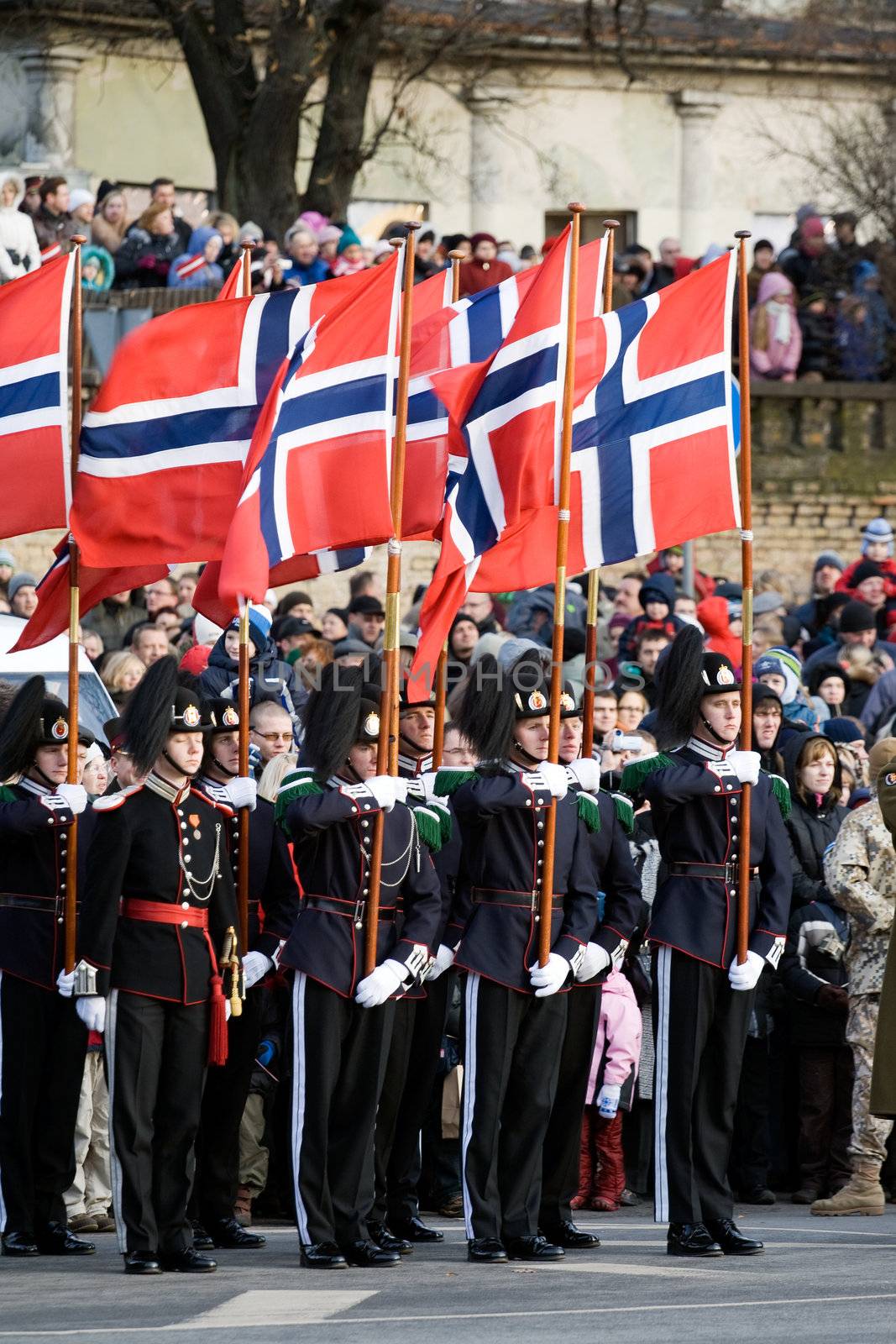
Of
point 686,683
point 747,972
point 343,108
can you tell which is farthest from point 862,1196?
point 343,108

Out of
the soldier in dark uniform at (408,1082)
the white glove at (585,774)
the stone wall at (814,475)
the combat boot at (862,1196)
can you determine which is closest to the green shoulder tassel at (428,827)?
the soldier in dark uniform at (408,1082)

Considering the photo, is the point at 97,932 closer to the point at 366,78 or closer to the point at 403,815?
the point at 403,815

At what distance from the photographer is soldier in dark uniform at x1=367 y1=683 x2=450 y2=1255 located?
9508 millimetres

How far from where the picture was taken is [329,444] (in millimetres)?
9672

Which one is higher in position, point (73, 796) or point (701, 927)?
point (73, 796)

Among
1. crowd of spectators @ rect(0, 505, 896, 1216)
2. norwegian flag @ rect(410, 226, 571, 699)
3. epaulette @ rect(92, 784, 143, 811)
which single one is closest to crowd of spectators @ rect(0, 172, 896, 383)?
crowd of spectators @ rect(0, 505, 896, 1216)

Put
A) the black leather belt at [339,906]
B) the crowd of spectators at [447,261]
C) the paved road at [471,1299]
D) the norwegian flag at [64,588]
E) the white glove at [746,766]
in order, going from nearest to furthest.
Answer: the paved road at [471,1299]
the black leather belt at [339,906]
the white glove at [746,766]
the norwegian flag at [64,588]
the crowd of spectators at [447,261]

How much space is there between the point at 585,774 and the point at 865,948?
1.91 meters

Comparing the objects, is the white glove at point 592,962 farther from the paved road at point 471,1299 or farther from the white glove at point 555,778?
the paved road at point 471,1299

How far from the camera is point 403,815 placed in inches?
368

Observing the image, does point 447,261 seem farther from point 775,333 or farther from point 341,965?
point 341,965

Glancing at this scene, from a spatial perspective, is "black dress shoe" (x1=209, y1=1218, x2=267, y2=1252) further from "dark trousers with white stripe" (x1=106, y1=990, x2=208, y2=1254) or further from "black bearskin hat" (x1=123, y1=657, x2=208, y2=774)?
"black bearskin hat" (x1=123, y1=657, x2=208, y2=774)

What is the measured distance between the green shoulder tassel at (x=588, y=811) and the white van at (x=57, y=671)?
10.8 ft

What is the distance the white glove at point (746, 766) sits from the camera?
9345 millimetres
